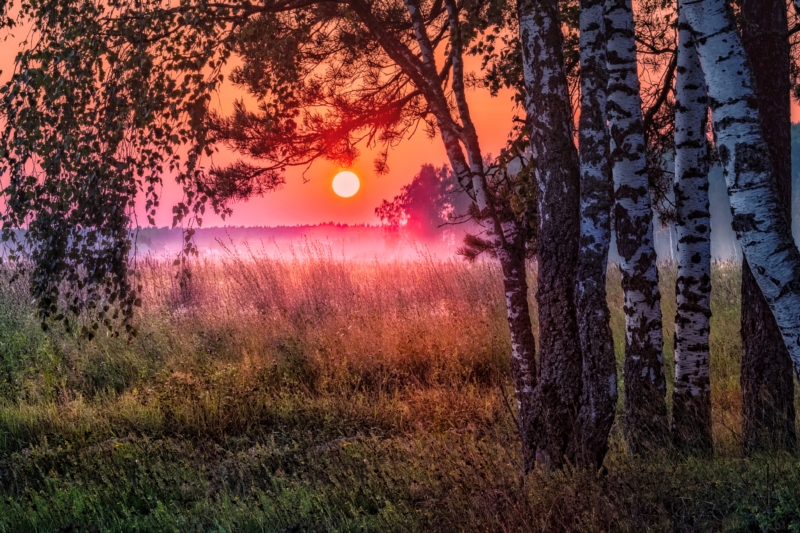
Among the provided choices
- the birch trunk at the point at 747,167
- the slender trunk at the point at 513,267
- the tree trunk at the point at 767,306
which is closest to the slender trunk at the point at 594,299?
the birch trunk at the point at 747,167

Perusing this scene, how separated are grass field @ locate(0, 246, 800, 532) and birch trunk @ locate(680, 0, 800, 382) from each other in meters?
1.04

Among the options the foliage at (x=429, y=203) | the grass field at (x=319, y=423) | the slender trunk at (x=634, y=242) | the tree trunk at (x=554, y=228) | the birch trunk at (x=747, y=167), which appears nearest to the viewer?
the birch trunk at (x=747, y=167)

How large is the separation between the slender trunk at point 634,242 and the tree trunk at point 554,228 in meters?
0.41

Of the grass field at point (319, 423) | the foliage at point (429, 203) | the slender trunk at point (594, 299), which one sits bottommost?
the grass field at point (319, 423)

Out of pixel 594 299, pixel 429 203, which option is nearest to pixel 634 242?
pixel 594 299

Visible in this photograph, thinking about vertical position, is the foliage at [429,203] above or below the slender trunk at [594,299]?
above

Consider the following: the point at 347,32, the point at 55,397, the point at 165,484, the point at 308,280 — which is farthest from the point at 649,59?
the point at 55,397

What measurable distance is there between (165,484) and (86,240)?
2.17 meters

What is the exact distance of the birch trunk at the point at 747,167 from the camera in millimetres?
3791

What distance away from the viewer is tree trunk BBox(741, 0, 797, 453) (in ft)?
18.2

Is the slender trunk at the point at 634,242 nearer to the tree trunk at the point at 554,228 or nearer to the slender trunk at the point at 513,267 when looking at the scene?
the tree trunk at the point at 554,228

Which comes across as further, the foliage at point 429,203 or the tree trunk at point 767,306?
the foliage at point 429,203

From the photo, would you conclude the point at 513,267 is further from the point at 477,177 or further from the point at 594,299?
the point at 594,299

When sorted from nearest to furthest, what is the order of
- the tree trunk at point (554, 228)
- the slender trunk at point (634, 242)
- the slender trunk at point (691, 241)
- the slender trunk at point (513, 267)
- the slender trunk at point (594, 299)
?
the slender trunk at point (594, 299), the tree trunk at point (554, 228), the slender trunk at point (634, 242), the slender trunk at point (691, 241), the slender trunk at point (513, 267)
